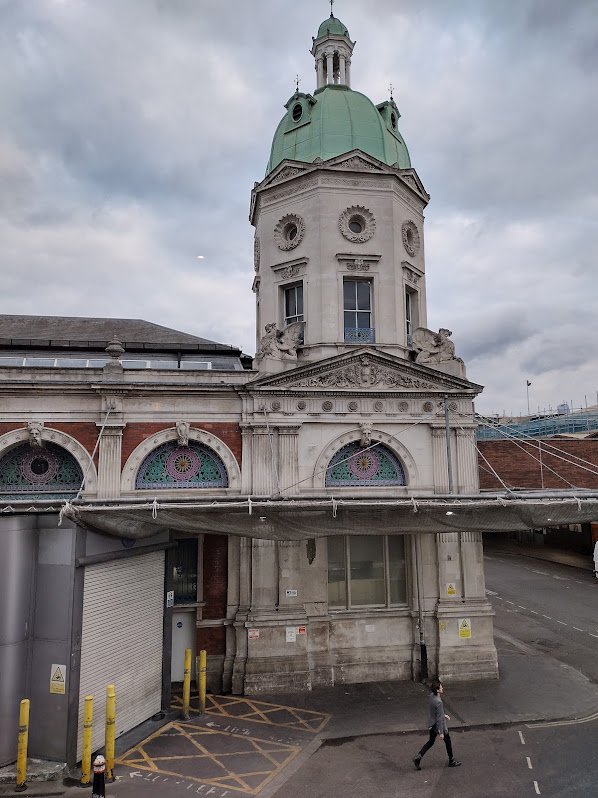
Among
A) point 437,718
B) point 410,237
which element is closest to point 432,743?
point 437,718

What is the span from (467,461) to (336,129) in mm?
13498

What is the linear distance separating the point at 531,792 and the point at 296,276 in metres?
16.6

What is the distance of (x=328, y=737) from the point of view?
45.9 feet

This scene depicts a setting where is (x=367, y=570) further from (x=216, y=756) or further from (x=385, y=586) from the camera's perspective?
(x=216, y=756)

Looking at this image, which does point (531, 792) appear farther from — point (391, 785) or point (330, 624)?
point (330, 624)

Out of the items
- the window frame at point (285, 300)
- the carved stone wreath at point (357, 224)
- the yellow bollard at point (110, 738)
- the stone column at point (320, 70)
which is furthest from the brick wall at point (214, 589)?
the stone column at point (320, 70)

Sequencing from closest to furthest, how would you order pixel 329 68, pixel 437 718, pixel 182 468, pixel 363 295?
pixel 437 718, pixel 182 468, pixel 363 295, pixel 329 68

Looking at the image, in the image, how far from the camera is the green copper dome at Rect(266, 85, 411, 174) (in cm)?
2223

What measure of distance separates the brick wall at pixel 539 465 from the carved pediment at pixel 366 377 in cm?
426

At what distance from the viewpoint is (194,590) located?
18422 millimetres

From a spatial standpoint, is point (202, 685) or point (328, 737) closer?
point (328, 737)

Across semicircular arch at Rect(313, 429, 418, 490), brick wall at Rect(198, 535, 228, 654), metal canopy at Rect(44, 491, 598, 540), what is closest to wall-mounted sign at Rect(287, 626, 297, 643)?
brick wall at Rect(198, 535, 228, 654)

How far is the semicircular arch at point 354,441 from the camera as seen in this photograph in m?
18.7

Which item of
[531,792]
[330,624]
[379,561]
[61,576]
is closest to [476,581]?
[379,561]
